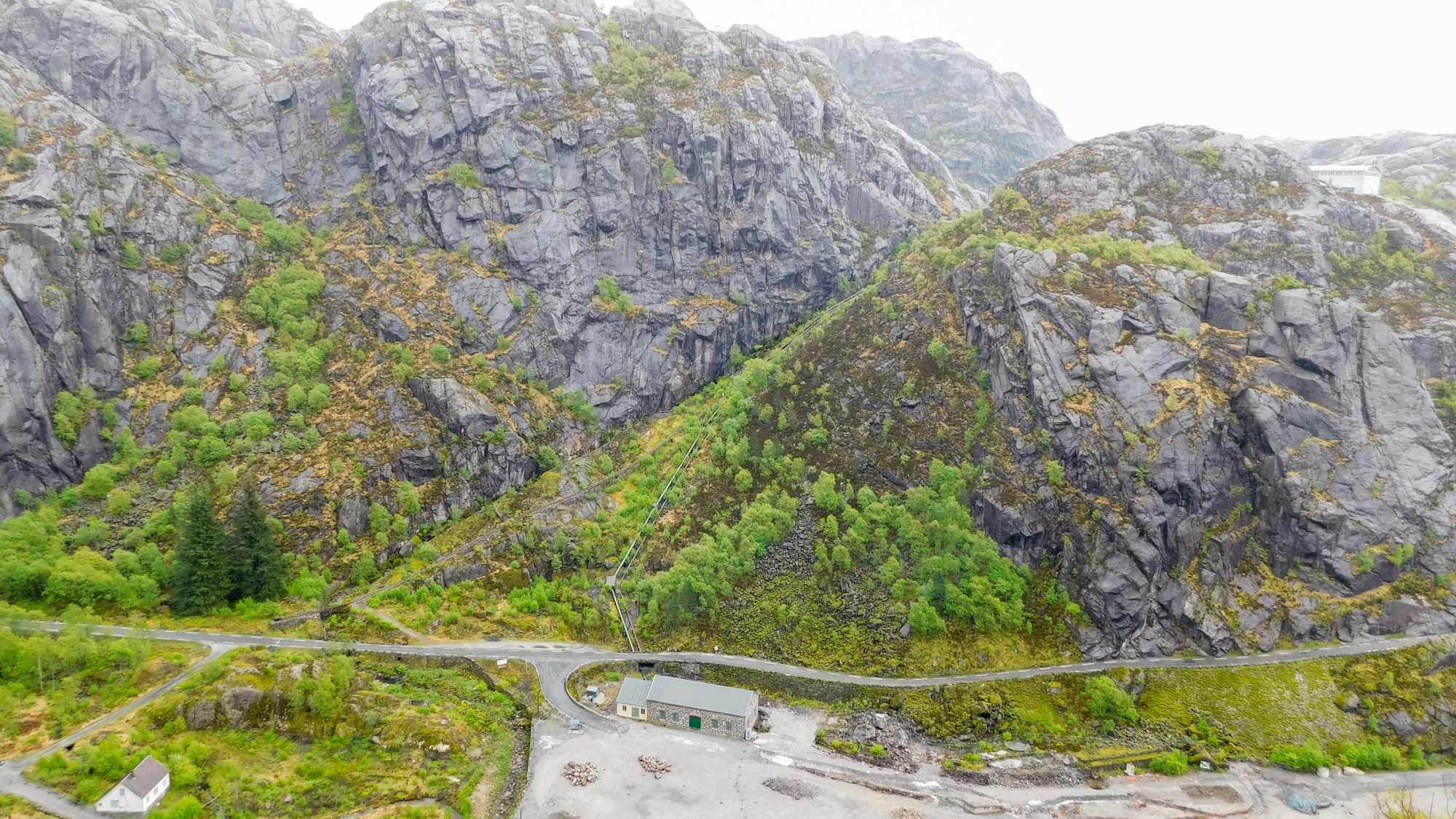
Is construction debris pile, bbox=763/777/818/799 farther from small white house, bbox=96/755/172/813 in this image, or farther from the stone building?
small white house, bbox=96/755/172/813

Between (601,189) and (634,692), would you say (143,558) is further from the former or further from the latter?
(601,189)

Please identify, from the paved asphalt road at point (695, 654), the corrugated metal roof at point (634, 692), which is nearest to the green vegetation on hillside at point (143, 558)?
the paved asphalt road at point (695, 654)

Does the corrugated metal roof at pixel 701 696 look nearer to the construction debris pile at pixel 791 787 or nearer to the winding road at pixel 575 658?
the winding road at pixel 575 658

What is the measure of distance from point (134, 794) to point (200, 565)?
2399 cm

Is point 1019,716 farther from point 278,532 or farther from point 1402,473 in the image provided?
point 278,532

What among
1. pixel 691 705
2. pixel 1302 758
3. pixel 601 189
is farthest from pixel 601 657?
pixel 601 189

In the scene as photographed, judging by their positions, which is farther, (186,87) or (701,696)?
(186,87)

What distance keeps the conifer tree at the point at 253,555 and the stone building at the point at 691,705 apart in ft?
104

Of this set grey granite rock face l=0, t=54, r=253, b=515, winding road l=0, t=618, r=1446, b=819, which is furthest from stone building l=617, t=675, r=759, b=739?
grey granite rock face l=0, t=54, r=253, b=515

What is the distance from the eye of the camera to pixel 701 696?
4591cm

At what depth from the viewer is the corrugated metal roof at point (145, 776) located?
33.0 metres

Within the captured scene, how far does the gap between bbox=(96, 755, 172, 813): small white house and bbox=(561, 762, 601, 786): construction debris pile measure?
20545 millimetres

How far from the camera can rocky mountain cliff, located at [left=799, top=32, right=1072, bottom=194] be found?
153 metres

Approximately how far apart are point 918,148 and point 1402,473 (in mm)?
88643
